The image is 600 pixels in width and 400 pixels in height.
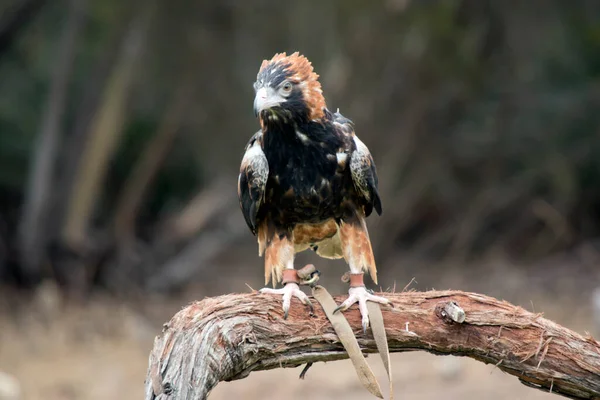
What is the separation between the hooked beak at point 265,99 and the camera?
136 inches

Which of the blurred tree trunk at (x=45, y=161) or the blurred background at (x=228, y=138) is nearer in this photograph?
the blurred background at (x=228, y=138)

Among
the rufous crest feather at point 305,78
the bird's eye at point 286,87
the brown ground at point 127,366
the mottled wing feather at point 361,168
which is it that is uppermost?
the brown ground at point 127,366

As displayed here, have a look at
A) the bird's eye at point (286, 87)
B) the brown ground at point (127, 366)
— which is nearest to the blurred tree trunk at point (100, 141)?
the brown ground at point (127, 366)

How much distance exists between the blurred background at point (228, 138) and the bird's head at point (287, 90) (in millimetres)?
5493

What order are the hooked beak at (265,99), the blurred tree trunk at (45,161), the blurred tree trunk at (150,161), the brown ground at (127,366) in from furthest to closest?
the blurred tree trunk at (150,161) < the blurred tree trunk at (45,161) < the brown ground at (127,366) < the hooked beak at (265,99)

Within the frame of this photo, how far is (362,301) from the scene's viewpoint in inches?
132

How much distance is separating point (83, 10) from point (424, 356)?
6.23 m

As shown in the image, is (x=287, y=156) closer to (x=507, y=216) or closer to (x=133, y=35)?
(x=133, y=35)

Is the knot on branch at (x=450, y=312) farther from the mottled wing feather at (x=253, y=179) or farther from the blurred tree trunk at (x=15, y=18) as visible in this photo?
the blurred tree trunk at (x=15, y=18)

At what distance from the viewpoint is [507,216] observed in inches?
473

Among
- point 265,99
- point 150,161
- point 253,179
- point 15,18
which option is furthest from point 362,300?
point 150,161

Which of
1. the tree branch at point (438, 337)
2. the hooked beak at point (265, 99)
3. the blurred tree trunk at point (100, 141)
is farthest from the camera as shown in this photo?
the blurred tree trunk at point (100, 141)

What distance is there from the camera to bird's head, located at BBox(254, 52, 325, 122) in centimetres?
355

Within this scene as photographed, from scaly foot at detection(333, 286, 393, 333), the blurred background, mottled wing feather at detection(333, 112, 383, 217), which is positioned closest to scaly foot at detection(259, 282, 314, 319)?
scaly foot at detection(333, 286, 393, 333)
